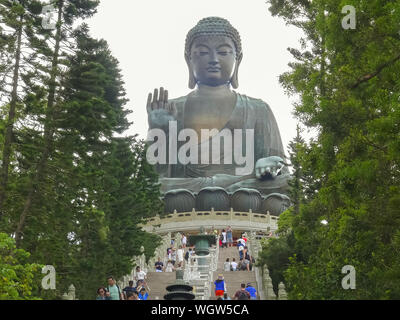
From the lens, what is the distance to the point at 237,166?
127 feet

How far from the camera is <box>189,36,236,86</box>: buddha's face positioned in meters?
39.4

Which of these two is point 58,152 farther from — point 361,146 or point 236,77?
point 236,77

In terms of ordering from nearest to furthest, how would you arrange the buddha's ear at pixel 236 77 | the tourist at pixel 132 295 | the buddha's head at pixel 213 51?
the tourist at pixel 132 295 < the buddha's head at pixel 213 51 < the buddha's ear at pixel 236 77

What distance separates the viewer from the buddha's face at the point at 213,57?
39375 millimetres

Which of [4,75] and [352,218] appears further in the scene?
[4,75]

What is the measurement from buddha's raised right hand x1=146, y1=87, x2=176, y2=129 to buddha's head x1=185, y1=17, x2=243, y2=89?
355 centimetres

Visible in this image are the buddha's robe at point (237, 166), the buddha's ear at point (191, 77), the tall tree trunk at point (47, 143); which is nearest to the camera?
the tall tree trunk at point (47, 143)

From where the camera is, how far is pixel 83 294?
1454cm

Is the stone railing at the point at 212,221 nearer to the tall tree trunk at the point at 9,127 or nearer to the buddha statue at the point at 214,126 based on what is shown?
the buddha statue at the point at 214,126

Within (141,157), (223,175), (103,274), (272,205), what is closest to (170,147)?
(223,175)

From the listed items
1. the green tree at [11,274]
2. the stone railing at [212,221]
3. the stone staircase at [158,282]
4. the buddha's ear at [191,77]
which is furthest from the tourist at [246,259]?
the buddha's ear at [191,77]
